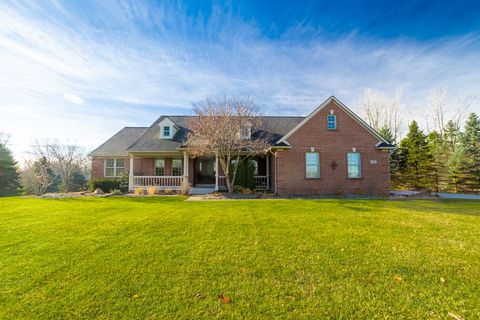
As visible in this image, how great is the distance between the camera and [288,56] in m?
14.8

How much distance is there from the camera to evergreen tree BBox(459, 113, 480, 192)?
61.7 feet

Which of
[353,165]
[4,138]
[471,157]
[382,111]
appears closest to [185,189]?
[353,165]

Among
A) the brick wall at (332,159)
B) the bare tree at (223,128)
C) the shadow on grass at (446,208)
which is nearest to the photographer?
the shadow on grass at (446,208)

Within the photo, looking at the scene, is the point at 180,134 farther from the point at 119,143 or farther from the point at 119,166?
the point at 119,143

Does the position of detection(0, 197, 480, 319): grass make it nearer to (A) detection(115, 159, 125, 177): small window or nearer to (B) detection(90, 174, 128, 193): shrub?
(B) detection(90, 174, 128, 193): shrub

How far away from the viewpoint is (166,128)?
64.7 ft

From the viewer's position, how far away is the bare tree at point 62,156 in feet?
84.3

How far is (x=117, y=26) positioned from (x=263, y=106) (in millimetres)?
10379

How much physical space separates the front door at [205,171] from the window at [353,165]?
430 inches

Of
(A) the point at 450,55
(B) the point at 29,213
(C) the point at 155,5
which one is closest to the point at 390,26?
(A) the point at 450,55

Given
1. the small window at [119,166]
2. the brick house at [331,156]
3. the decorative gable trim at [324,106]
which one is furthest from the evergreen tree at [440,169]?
the small window at [119,166]

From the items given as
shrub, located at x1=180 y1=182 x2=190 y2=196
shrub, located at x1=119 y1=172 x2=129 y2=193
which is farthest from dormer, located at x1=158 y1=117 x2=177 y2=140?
shrub, located at x1=180 y1=182 x2=190 y2=196

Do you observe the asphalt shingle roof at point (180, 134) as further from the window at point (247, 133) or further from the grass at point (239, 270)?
the grass at point (239, 270)

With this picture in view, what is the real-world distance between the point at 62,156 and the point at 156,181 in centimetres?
1705
